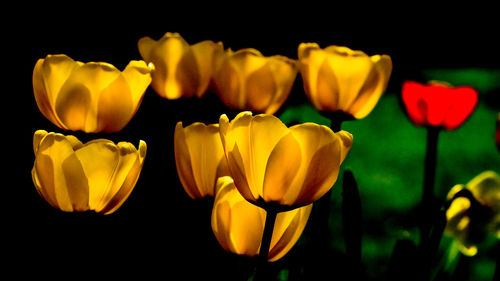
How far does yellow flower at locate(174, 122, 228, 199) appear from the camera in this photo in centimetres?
62

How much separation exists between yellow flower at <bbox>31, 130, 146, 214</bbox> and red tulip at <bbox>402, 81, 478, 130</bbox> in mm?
456

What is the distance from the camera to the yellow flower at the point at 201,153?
0.62 metres

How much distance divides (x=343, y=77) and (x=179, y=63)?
234 millimetres

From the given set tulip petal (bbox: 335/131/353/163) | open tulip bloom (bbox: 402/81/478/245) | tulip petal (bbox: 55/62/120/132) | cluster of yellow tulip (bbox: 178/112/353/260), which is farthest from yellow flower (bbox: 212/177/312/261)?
open tulip bloom (bbox: 402/81/478/245)

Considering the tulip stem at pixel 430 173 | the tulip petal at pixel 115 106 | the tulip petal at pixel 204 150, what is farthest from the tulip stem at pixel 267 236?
the tulip stem at pixel 430 173

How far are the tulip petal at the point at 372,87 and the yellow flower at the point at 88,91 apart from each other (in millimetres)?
285

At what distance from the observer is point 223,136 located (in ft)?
1.76

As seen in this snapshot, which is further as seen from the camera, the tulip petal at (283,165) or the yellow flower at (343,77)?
the yellow flower at (343,77)

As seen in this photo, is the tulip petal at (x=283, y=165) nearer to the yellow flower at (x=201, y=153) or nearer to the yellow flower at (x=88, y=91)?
the yellow flower at (x=201, y=153)

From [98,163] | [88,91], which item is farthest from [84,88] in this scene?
[98,163]

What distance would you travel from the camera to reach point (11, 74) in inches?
42.4

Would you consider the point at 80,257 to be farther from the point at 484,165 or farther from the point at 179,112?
the point at 484,165

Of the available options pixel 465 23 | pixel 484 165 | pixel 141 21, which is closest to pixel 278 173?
pixel 484 165

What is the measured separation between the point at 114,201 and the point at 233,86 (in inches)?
10.1
